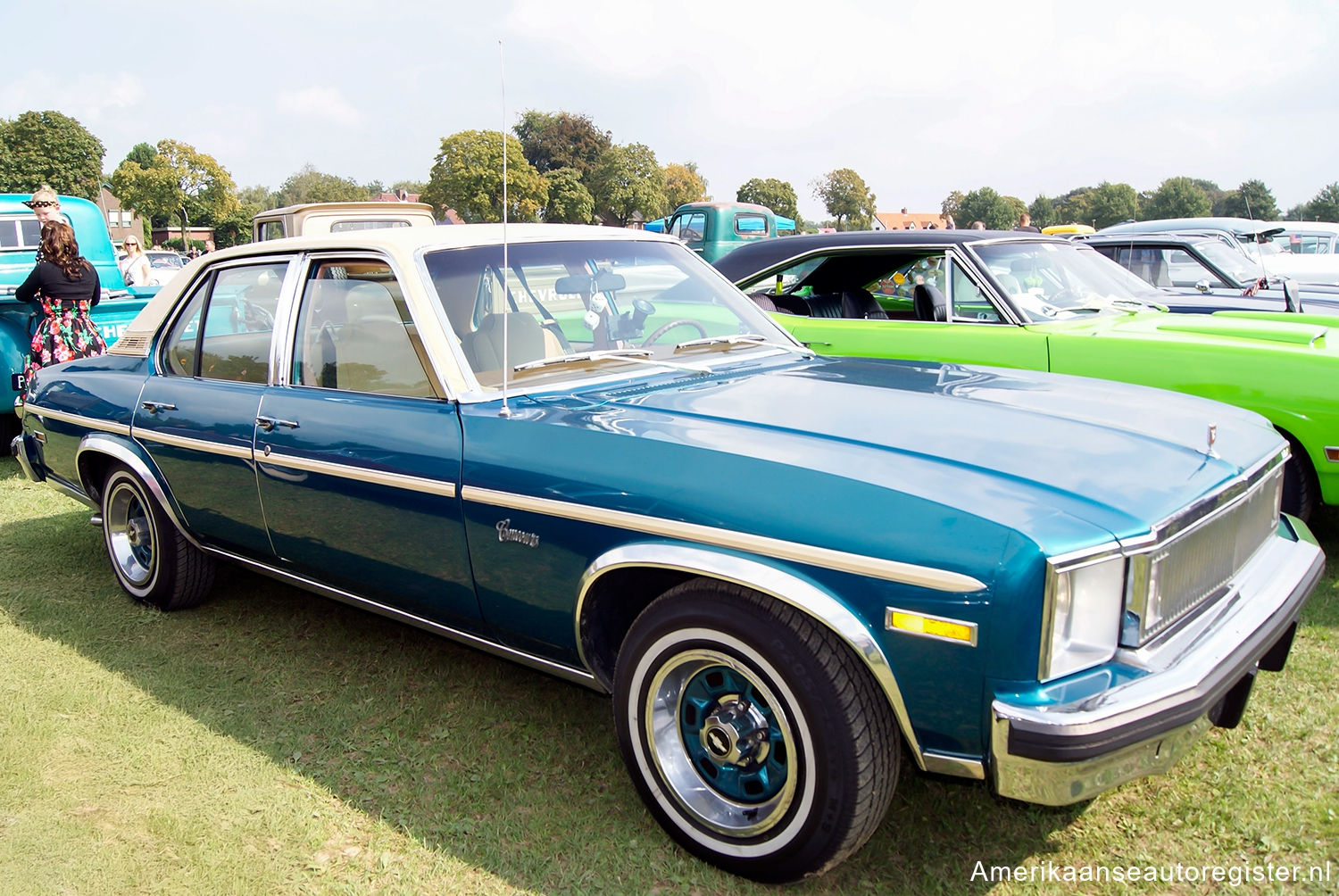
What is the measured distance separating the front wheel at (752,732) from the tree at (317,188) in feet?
310

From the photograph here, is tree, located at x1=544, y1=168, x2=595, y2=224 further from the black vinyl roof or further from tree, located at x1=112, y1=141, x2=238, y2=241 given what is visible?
the black vinyl roof

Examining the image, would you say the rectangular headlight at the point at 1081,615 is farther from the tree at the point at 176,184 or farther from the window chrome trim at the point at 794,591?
the tree at the point at 176,184

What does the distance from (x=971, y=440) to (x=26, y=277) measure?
10.2 metres

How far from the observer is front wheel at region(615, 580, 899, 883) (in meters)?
1.98

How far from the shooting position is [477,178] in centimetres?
5038

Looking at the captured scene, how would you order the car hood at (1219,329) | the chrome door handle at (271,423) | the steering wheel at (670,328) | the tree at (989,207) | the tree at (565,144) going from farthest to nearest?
the tree at (989,207)
the tree at (565,144)
the car hood at (1219,329)
the steering wheel at (670,328)
the chrome door handle at (271,423)

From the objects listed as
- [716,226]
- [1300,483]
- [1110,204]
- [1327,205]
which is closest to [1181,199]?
[1110,204]

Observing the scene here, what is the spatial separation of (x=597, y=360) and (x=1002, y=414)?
1.25 meters

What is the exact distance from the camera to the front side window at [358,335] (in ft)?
9.62

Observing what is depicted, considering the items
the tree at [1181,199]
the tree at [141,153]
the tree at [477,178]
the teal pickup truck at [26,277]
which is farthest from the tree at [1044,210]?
the tree at [141,153]

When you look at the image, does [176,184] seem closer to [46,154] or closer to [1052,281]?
[46,154]

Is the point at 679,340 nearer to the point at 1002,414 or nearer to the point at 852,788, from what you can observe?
the point at 1002,414

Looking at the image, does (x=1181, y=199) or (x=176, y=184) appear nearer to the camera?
(x=176, y=184)

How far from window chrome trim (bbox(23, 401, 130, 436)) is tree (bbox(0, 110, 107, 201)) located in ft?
197
